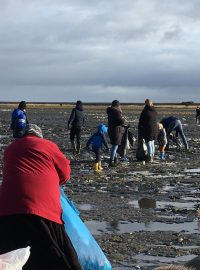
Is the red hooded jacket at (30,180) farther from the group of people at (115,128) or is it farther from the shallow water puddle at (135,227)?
the group of people at (115,128)

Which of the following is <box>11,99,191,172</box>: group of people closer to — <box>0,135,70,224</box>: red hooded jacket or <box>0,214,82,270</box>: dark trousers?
<box>0,135,70,224</box>: red hooded jacket

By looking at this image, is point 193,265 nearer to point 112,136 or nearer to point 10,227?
point 10,227

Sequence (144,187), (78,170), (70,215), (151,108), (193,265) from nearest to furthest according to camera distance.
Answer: (70,215), (193,265), (144,187), (78,170), (151,108)

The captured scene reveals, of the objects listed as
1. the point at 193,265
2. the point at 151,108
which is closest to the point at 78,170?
the point at 151,108

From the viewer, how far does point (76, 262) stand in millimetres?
5742

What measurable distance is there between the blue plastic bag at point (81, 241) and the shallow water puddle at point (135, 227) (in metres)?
3.08

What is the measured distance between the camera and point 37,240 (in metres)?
5.59

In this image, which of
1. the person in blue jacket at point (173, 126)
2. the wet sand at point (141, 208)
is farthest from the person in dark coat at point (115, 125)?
the person in blue jacket at point (173, 126)

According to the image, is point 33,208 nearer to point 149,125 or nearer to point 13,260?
point 13,260

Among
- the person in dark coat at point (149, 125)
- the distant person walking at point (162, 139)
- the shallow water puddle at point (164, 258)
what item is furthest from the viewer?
the distant person walking at point (162, 139)

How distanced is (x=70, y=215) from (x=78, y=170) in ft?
36.0

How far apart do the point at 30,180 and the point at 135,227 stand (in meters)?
4.55

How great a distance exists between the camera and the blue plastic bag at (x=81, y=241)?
608 cm

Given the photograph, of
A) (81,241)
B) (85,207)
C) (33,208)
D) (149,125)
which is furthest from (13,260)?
(149,125)
